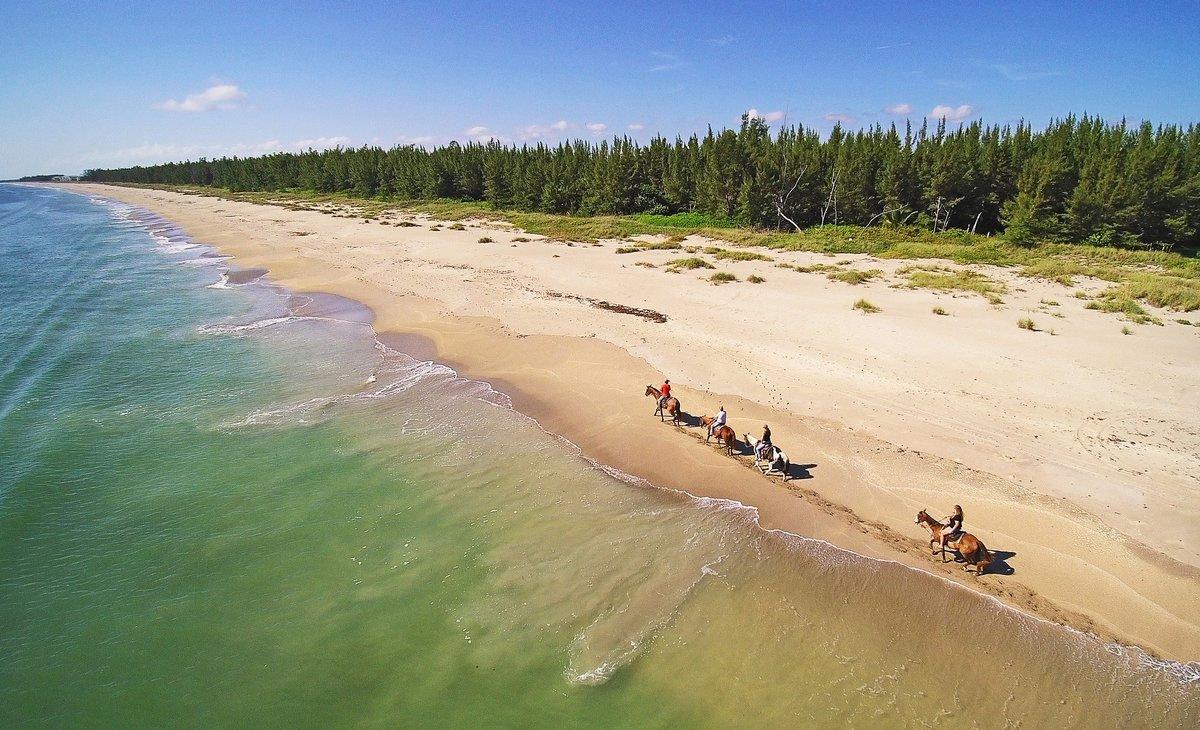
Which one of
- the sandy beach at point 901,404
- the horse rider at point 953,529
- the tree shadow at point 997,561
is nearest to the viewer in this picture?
the tree shadow at point 997,561

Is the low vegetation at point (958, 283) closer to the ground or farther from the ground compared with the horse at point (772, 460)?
farther from the ground

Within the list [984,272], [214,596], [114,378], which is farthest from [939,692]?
[984,272]

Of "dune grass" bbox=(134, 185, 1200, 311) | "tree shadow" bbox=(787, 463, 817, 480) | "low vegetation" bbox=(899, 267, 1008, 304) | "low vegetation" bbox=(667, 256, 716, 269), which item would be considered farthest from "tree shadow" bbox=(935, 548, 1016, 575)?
"low vegetation" bbox=(667, 256, 716, 269)

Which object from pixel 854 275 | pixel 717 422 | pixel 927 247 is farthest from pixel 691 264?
pixel 717 422

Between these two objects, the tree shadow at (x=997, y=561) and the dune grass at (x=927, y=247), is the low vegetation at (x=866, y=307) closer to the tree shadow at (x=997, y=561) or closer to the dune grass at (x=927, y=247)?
the dune grass at (x=927, y=247)

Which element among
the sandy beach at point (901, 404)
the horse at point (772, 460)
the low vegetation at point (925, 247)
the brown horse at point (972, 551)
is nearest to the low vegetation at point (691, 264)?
the sandy beach at point (901, 404)

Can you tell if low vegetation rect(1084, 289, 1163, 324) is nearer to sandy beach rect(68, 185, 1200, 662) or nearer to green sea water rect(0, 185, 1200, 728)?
sandy beach rect(68, 185, 1200, 662)

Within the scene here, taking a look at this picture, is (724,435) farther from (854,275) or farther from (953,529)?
(854,275)
